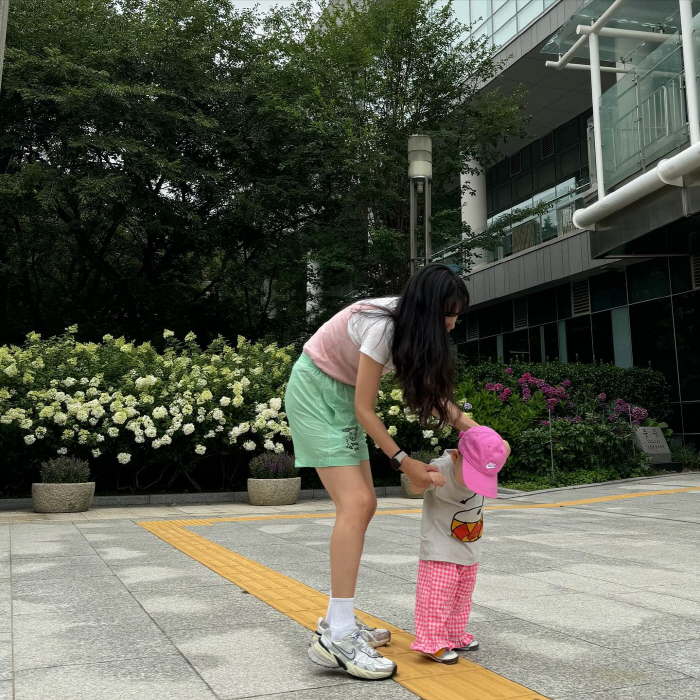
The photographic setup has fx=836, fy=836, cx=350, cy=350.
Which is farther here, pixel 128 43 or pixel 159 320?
pixel 159 320

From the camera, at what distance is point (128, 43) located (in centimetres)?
1950

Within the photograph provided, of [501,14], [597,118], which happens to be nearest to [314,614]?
[597,118]

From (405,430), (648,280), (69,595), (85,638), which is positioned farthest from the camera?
(648,280)

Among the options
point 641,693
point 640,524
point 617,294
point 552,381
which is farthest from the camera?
point 617,294

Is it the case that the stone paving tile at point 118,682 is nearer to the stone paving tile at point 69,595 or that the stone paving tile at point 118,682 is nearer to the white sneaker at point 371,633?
the white sneaker at point 371,633

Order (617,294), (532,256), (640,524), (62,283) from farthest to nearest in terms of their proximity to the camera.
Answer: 1. (62,283)
2. (532,256)
3. (617,294)
4. (640,524)

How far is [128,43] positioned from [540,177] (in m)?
14.4

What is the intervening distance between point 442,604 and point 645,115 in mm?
13118

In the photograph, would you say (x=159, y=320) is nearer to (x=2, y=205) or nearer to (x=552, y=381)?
(x=2, y=205)

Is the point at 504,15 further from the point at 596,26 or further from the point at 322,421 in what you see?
the point at 322,421

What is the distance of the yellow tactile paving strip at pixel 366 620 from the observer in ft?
10.6

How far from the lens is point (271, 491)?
38.1 feet

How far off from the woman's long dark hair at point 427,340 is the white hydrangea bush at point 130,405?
331 inches

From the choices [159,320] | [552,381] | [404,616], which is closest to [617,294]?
[552,381]
